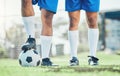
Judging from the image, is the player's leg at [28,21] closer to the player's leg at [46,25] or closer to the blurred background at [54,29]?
the player's leg at [46,25]

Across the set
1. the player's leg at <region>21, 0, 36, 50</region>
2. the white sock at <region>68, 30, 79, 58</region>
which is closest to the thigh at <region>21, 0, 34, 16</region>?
the player's leg at <region>21, 0, 36, 50</region>

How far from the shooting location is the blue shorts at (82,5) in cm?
220

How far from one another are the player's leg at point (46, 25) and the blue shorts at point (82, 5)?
10 cm

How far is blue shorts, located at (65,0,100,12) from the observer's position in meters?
2.20

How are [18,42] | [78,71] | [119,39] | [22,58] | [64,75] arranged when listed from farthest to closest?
[119,39] < [18,42] < [22,58] < [78,71] < [64,75]

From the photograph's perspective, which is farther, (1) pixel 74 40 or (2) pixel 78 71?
(1) pixel 74 40

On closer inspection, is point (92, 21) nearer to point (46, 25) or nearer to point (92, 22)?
point (92, 22)

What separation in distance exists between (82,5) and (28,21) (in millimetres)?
331

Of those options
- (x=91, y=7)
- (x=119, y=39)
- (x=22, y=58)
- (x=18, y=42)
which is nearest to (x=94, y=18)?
(x=91, y=7)

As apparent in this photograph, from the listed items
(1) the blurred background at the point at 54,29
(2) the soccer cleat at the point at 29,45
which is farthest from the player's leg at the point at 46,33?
(1) the blurred background at the point at 54,29

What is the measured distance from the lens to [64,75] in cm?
164

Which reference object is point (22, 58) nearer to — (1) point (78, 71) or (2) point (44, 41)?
(2) point (44, 41)

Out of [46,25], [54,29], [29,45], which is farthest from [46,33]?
[54,29]

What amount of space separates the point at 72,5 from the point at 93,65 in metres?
0.37
